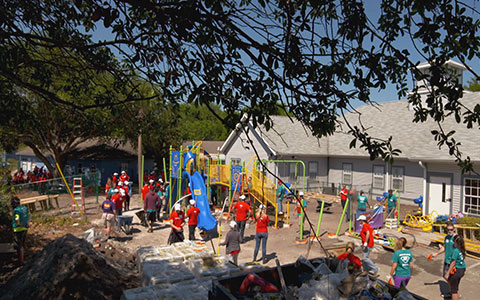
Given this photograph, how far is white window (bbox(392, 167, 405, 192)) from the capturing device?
2420 cm

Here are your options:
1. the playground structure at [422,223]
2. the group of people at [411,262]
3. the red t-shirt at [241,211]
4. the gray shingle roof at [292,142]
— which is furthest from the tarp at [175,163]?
the group of people at [411,262]

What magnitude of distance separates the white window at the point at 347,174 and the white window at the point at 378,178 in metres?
2.14

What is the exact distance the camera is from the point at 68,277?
8141 mm

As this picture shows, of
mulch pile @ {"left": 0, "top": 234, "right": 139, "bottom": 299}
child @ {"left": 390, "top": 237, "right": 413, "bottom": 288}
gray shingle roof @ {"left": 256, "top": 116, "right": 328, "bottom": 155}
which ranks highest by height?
gray shingle roof @ {"left": 256, "top": 116, "right": 328, "bottom": 155}

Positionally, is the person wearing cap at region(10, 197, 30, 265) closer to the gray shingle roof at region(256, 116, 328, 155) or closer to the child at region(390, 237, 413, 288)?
the child at region(390, 237, 413, 288)

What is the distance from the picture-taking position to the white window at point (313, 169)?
2891 centimetres

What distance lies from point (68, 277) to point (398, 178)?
21.6 meters

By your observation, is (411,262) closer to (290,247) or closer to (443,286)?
(443,286)

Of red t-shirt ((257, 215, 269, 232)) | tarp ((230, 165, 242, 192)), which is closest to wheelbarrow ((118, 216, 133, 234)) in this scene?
tarp ((230, 165, 242, 192))

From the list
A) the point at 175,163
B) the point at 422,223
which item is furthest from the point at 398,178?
the point at 175,163

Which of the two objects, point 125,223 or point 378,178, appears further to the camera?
point 378,178

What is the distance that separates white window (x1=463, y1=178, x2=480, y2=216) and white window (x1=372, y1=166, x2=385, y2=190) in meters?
6.99

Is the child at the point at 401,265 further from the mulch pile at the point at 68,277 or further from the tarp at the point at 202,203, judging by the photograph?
the tarp at the point at 202,203

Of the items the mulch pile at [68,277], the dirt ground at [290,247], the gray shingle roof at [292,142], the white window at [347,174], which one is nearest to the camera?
the mulch pile at [68,277]
